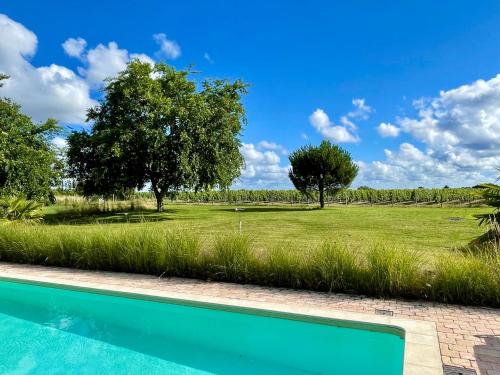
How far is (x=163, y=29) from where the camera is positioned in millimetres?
14352

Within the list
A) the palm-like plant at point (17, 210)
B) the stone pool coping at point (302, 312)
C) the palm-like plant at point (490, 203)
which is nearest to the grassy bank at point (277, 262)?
the stone pool coping at point (302, 312)

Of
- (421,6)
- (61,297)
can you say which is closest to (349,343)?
(61,297)

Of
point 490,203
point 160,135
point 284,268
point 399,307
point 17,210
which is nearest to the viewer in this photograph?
point 399,307

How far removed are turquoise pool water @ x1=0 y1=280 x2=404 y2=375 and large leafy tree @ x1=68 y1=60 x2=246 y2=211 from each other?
49.1 ft

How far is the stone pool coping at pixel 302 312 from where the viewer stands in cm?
362

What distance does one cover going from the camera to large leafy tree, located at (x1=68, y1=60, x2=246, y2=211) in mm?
20938

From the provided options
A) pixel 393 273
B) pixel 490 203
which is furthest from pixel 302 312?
pixel 490 203

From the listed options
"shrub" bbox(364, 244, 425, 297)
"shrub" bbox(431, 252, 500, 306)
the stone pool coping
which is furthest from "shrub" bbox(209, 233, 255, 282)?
"shrub" bbox(431, 252, 500, 306)

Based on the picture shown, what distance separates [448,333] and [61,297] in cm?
592

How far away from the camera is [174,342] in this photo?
521 cm

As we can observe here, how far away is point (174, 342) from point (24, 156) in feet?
68.4

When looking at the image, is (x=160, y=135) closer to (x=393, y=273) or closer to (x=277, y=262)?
(x=277, y=262)

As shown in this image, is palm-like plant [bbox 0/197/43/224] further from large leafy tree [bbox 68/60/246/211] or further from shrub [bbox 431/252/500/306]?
shrub [bbox 431/252/500/306]

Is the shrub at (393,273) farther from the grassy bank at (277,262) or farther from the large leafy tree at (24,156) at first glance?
the large leafy tree at (24,156)
